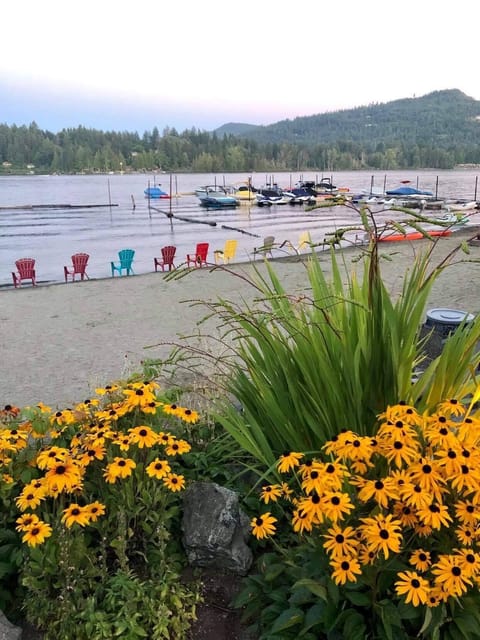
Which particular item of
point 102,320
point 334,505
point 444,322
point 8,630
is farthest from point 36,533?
point 102,320

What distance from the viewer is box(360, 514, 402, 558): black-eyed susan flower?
146 centimetres

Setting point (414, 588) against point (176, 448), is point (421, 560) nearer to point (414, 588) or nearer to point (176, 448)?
point (414, 588)

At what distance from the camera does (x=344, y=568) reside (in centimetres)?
150

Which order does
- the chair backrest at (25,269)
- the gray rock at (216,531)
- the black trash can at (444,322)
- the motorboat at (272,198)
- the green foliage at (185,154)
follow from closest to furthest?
1. the gray rock at (216,531)
2. the black trash can at (444,322)
3. the chair backrest at (25,269)
4. the motorboat at (272,198)
5. the green foliage at (185,154)

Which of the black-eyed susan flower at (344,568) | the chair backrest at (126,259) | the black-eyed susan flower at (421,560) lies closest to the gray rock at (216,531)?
the black-eyed susan flower at (344,568)

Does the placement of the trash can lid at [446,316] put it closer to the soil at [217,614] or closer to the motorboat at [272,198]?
the soil at [217,614]

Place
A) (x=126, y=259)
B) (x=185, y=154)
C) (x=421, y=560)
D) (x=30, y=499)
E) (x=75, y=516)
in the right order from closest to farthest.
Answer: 1. (x=421, y=560)
2. (x=75, y=516)
3. (x=30, y=499)
4. (x=126, y=259)
5. (x=185, y=154)

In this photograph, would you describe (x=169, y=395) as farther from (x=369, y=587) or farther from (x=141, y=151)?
(x=141, y=151)

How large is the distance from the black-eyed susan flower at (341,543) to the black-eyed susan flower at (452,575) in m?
0.22

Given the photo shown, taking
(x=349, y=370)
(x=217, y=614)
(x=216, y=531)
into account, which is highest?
(x=349, y=370)

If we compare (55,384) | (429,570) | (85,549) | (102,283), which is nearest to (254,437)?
(85,549)

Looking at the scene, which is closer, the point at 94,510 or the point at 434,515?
the point at 434,515

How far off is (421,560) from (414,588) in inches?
3.9

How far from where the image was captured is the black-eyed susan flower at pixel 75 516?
1769mm
